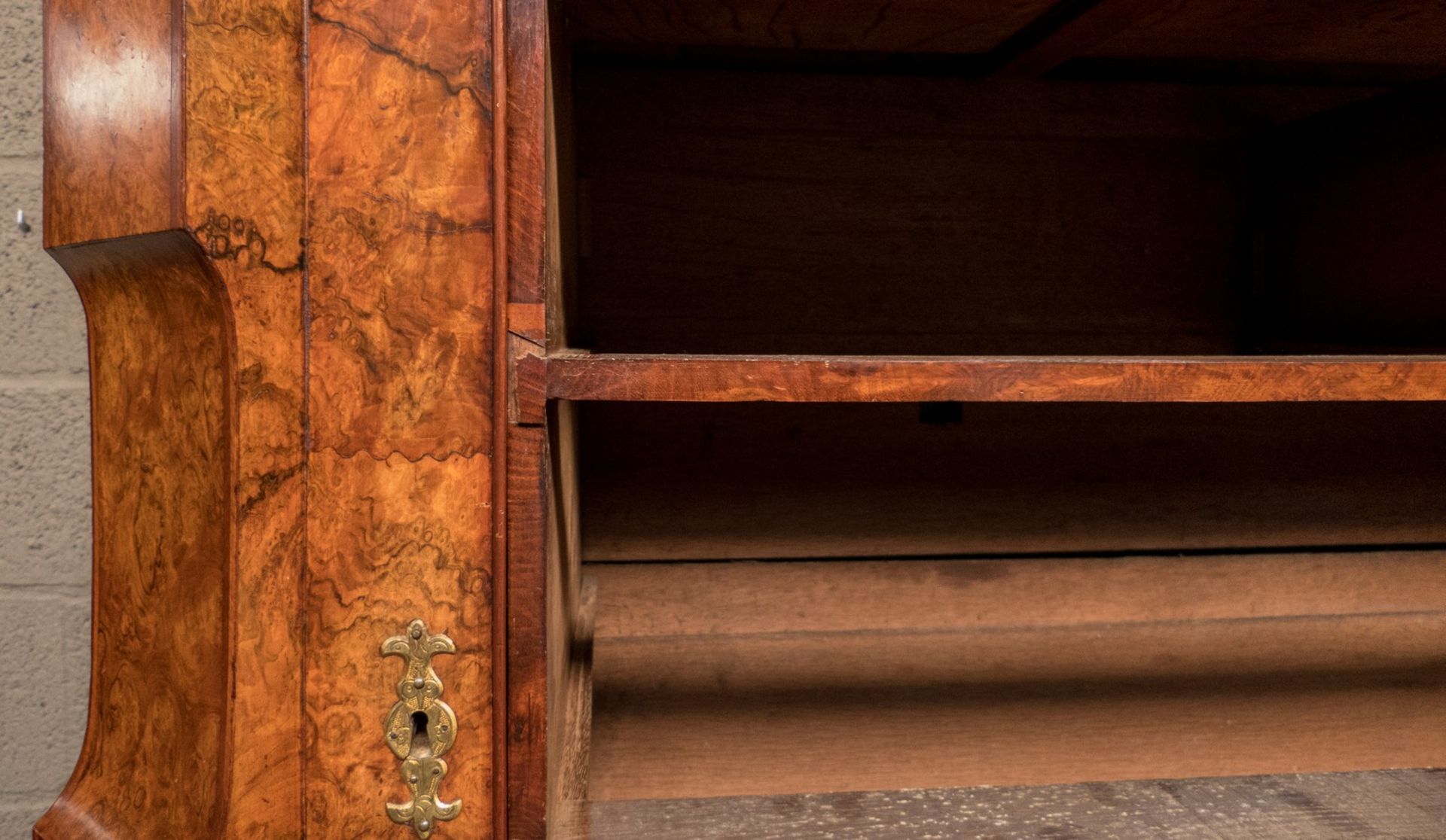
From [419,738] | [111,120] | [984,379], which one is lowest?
[419,738]

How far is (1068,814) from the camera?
71cm

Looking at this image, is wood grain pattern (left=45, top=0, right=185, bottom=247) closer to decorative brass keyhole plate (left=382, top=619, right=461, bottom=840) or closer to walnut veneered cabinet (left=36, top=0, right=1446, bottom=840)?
walnut veneered cabinet (left=36, top=0, right=1446, bottom=840)

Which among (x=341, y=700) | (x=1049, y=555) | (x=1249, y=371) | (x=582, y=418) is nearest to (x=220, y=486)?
(x=341, y=700)

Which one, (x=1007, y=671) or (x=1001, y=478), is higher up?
(x=1001, y=478)

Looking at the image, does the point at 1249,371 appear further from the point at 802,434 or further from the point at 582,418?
the point at 582,418

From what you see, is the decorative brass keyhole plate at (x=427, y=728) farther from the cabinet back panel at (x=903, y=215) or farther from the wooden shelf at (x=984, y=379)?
the cabinet back panel at (x=903, y=215)

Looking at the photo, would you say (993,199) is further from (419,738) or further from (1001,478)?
(419,738)

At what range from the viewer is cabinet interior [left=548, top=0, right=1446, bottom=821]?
1.00 m

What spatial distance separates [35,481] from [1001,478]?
1.04 metres

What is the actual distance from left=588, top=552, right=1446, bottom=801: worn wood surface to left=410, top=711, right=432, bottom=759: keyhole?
0.47 m

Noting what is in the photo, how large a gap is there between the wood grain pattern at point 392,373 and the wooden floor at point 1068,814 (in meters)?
0.19

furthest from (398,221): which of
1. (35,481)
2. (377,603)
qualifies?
(35,481)

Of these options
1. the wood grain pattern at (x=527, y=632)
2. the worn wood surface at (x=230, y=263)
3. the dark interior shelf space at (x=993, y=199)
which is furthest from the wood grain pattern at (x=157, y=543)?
the dark interior shelf space at (x=993, y=199)

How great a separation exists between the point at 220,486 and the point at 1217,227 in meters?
1.06
